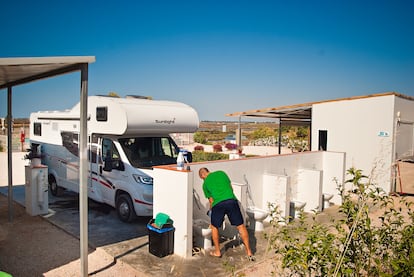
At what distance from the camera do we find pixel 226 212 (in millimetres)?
5562

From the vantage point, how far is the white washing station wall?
566 centimetres

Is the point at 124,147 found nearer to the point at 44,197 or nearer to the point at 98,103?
the point at 98,103

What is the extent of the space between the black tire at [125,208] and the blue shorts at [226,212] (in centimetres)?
247

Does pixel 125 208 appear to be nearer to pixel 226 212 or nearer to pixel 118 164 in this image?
pixel 118 164

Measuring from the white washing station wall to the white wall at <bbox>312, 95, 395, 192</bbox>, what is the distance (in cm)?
143

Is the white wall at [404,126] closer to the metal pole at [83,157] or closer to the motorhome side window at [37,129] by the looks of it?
the metal pole at [83,157]

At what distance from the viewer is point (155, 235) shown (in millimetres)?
5648

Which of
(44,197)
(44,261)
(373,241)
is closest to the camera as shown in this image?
(373,241)

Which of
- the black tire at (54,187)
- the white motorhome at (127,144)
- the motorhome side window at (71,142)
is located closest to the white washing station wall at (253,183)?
the white motorhome at (127,144)

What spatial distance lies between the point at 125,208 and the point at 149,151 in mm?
1401

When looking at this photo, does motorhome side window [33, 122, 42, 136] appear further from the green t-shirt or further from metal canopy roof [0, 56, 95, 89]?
the green t-shirt

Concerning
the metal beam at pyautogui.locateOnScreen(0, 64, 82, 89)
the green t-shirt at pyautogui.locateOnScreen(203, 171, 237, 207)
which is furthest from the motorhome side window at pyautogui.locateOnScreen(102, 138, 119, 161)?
the green t-shirt at pyautogui.locateOnScreen(203, 171, 237, 207)

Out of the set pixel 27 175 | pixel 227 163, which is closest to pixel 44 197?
pixel 27 175

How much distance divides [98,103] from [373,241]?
20.5ft
